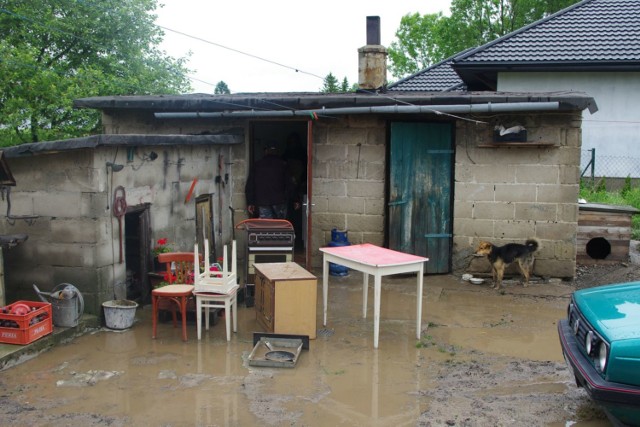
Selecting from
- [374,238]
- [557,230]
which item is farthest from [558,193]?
[374,238]

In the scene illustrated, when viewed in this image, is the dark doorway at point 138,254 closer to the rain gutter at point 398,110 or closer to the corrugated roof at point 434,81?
the rain gutter at point 398,110

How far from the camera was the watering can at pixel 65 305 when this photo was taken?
6832 mm

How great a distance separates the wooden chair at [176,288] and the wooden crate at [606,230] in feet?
22.2

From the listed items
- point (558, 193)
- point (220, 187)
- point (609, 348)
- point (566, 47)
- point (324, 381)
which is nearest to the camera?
point (609, 348)

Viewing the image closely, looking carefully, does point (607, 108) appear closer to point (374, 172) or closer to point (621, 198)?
point (621, 198)

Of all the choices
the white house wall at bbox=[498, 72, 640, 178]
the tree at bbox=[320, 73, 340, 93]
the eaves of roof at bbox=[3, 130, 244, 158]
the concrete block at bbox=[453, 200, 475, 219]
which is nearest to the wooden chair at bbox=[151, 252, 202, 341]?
the eaves of roof at bbox=[3, 130, 244, 158]

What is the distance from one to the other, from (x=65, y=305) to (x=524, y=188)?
6938mm

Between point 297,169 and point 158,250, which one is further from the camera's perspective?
point 297,169

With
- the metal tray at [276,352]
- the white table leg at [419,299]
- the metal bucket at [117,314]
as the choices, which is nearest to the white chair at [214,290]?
the metal tray at [276,352]

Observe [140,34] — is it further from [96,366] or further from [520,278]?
[96,366]

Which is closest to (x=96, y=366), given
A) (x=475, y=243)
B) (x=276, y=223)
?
(x=276, y=223)

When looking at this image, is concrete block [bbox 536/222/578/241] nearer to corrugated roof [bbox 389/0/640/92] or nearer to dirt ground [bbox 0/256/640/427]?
dirt ground [bbox 0/256/640/427]

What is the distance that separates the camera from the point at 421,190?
10.4 m

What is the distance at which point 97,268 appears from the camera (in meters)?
7.16
